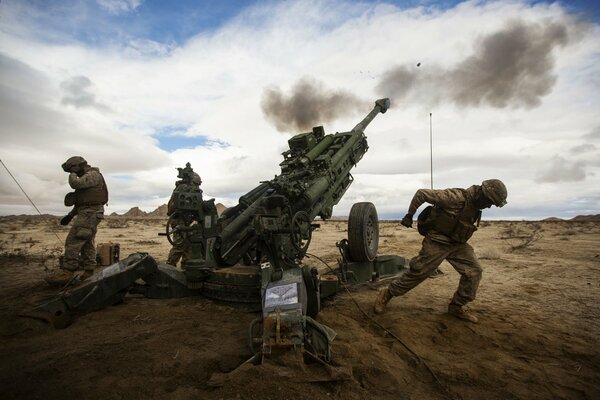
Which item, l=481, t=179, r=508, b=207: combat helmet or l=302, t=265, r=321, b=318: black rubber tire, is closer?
l=302, t=265, r=321, b=318: black rubber tire

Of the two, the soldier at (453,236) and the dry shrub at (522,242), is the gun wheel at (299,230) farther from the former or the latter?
the dry shrub at (522,242)

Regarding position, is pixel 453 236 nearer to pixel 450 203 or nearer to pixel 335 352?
pixel 450 203

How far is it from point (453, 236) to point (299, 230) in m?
1.86

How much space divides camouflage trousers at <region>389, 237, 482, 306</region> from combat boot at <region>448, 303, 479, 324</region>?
0.06m

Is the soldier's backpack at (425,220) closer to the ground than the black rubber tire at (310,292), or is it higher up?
higher up

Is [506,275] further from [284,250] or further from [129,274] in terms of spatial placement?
[129,274]

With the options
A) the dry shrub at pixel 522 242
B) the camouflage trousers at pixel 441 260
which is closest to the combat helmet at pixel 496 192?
the camouflage trousers at pixel 441 260

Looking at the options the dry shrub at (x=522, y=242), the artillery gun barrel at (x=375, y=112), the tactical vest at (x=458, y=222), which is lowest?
the dry shrub at (x=522, y=242)

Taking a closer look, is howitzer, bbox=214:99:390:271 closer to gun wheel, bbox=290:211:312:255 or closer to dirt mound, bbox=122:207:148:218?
gun wheel, bbox=290:211:312:255

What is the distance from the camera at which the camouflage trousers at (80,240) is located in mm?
5453

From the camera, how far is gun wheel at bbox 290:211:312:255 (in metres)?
4.25

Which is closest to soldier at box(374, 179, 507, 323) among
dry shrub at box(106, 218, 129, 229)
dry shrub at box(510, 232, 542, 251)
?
dry shrub at box(510, 232, 542, 251)

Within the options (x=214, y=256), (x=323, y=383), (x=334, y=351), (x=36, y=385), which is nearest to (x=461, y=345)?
(x=334, y=351)

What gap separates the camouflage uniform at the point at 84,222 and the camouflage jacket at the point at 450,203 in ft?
16.3
